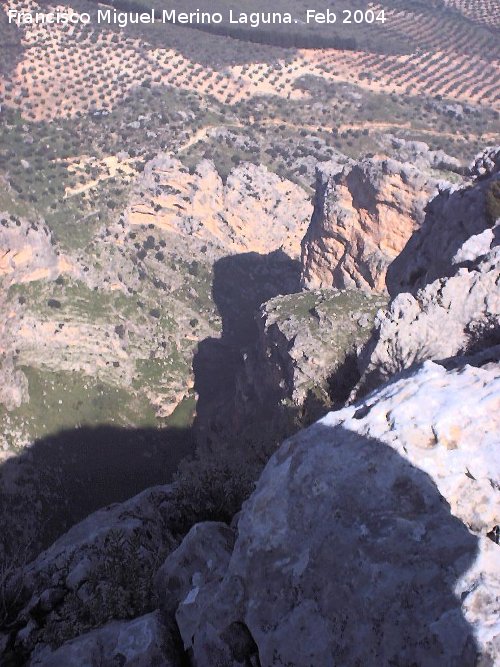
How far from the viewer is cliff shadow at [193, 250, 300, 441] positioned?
5362cm

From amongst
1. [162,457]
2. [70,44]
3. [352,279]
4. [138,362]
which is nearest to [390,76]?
[70,44]

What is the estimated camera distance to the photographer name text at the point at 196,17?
89.2 meters

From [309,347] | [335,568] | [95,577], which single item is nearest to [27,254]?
[309,347]

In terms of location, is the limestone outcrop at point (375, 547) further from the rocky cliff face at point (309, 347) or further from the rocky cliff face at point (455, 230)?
the rocky cliff face at point (309, 347)

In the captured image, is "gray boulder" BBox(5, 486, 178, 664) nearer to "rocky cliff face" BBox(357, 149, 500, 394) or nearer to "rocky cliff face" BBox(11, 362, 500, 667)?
"rocky cliff face" BBox(11, 362, 500, 667)

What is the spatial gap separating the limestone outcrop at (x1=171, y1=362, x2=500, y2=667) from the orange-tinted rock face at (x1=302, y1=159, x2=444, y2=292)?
1502 inches

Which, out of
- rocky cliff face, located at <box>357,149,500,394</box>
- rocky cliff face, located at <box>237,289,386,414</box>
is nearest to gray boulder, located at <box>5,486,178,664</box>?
rocky cliff face, located at <box>357,149,500,394</box>

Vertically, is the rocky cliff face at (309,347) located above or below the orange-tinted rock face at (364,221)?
below

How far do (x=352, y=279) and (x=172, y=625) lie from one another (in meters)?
41.8

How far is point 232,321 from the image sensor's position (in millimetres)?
63688

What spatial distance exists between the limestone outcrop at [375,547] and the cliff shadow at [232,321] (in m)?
38.7

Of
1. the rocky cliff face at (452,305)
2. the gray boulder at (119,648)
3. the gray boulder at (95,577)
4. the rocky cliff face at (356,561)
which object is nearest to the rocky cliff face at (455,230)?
the rocky cliff face at (452,305)

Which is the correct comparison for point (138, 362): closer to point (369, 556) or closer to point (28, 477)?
point (28, 477)

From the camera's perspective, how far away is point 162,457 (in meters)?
50.3
